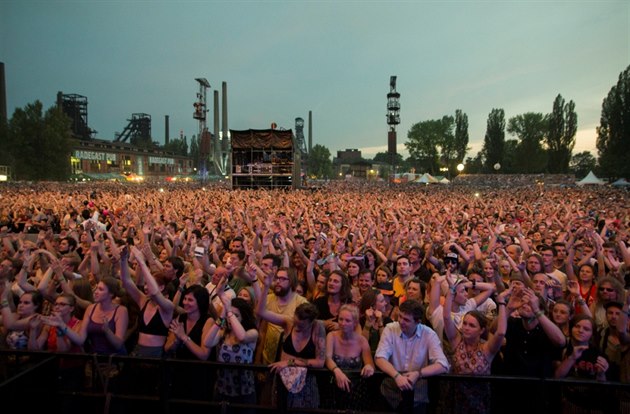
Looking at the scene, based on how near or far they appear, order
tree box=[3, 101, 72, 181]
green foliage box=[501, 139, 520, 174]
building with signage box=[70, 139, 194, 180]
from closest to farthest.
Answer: tree box=[3, 101, 72, 181] → building with signage box=[70, 139, 194, 180] → green foliage box=[501, 139, 520, 174]

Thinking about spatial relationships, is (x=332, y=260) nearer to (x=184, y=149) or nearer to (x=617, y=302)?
(x=617, y=302)

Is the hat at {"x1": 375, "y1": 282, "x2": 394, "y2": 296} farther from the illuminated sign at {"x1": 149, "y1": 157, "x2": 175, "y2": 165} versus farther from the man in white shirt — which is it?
the illuminated sign at {"x1": 149, "y1": 157, "x2": 175, "y2": 165}

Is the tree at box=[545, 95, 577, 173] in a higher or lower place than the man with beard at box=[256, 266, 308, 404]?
higher

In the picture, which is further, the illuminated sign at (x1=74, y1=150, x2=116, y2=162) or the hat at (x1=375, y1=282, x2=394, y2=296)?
the illuminated sign at (x1=74, y1=150, x2=116, y2=162)

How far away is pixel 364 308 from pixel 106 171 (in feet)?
277

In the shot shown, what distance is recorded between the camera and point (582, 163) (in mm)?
106875

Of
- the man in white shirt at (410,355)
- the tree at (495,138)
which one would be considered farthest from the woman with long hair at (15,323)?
the tree at (495,138)

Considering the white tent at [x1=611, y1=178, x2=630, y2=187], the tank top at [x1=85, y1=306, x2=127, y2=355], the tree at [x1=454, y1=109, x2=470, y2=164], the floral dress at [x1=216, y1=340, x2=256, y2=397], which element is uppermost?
the tree at [x1=454, y1=109, x2=470, y2=164]

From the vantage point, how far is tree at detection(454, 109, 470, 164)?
83.7 meters

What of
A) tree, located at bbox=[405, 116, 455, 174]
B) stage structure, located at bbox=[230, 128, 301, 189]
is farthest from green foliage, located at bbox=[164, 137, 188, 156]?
stage structure, located at bbox=[230, 128, 301, 189]

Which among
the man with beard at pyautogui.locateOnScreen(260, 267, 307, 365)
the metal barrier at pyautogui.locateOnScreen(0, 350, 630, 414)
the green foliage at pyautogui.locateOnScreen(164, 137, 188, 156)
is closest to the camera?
the metal barrier at pyautogui.locateOnScreen(0, 350, 630, 414)

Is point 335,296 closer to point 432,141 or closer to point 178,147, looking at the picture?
point 432,141

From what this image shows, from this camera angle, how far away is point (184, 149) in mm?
131125

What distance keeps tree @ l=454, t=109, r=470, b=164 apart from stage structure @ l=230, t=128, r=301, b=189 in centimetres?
6131
